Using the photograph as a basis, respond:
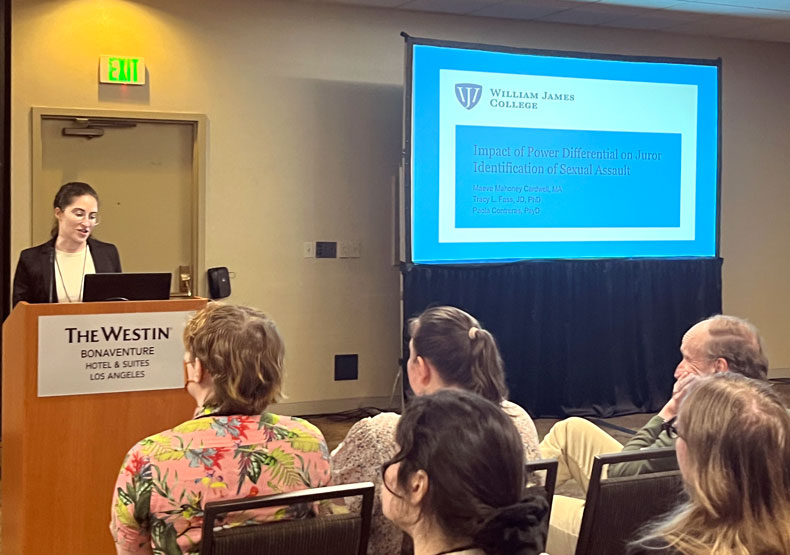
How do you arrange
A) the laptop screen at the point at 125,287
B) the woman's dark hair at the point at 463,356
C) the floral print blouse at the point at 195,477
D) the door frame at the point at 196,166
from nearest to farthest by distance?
1. the floral print blouse at the point at 195,477
2. the woman's dark hair at the point at 463,356
3. the laptop screen at the point at 125,287
4. the door frame at the point at 196,166

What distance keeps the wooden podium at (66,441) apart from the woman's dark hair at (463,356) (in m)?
0.94

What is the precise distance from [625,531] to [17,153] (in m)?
4.47

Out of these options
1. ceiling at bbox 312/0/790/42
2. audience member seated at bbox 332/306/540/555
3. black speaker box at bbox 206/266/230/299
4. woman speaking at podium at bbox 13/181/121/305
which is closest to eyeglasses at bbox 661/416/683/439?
audience member seated at bbox 332/306/540/555

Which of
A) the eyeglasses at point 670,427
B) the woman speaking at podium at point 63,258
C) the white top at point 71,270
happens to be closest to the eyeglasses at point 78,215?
the woman speaking at podium at point 63,258

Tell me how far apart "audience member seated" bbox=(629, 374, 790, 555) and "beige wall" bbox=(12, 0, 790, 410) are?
488cm

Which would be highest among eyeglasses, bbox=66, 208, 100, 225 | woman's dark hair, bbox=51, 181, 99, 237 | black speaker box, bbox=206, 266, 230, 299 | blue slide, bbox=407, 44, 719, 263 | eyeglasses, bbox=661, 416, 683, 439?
blue slide, bbox=407, 44, 719, 263

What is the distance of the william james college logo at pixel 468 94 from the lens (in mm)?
6109

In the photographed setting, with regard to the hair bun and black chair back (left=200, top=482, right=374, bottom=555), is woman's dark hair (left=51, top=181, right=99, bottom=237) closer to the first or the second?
black chair back (left=200, top=482, right=374, bottom=555)

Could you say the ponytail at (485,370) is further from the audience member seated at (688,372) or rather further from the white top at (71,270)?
the white top at (71,270)

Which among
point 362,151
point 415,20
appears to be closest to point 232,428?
point 362,151

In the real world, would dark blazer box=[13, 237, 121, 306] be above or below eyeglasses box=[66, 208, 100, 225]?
below

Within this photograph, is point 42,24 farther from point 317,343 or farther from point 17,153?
point 317,343

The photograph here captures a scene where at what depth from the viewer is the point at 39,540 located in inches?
112

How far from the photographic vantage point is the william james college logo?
6.11 meters
